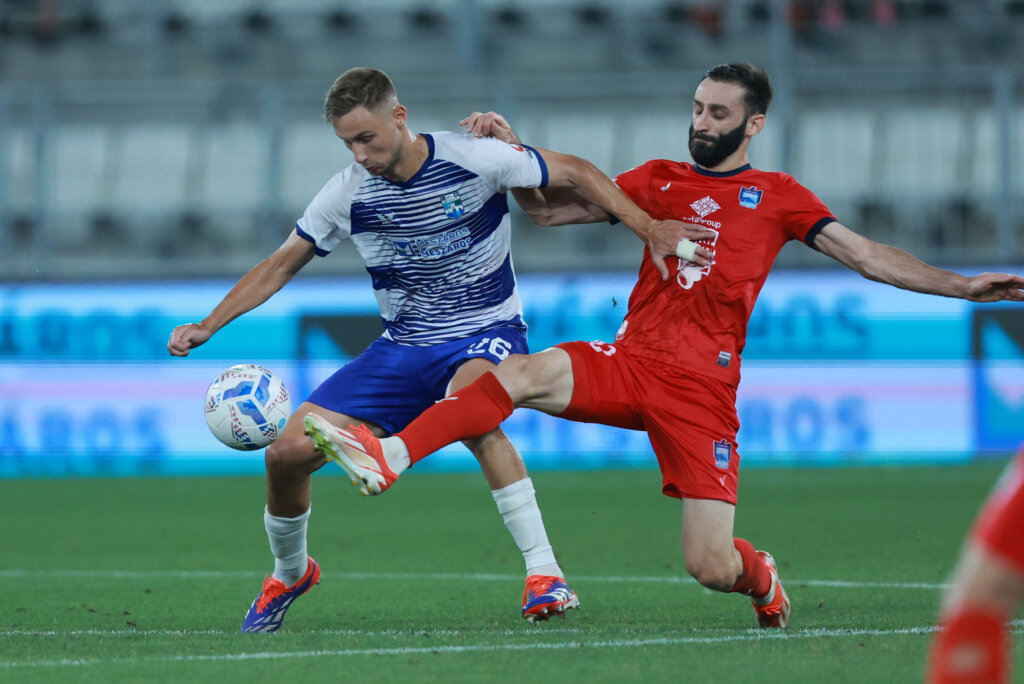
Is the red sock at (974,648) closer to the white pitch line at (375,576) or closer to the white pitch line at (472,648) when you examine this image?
the white pitch line at (472,648)

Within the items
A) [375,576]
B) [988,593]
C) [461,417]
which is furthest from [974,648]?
[375,576]

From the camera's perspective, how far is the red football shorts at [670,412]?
512 cm

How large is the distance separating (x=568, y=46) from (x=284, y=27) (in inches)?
137

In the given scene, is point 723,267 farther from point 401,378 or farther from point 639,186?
point 401,378

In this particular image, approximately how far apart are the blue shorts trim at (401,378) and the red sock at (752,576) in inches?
45.5

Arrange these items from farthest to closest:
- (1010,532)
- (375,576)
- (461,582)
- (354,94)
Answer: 1. (375,576)
2. (461,582)
3. (354,94)
4. (1010,532)

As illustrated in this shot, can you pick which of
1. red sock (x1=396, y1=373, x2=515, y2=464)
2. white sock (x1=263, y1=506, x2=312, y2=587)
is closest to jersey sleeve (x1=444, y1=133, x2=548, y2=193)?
red sock (x1=396, y1=373, x2=515, y2=464)

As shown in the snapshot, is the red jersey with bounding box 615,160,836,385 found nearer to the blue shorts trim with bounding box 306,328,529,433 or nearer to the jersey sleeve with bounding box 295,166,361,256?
the blue shorts trim with bounding box 306,328,529,433

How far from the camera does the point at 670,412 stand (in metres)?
5.17

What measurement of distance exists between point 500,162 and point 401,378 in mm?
906

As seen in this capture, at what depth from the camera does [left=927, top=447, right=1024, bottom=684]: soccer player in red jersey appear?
206 cm

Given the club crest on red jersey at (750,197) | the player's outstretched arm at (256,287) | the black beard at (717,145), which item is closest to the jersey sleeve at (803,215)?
the club crest on red jersey at (750,197)

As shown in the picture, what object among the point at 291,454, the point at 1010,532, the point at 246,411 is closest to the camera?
the point at 1010,532

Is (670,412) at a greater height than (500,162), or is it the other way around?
(500,162)
